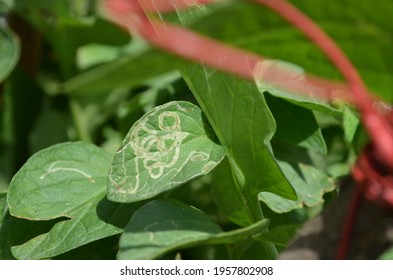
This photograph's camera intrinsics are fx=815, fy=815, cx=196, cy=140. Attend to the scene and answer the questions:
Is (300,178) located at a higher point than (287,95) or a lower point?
lower

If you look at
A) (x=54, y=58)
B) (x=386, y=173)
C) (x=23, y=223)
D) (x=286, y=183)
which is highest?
(x=386, y=173)

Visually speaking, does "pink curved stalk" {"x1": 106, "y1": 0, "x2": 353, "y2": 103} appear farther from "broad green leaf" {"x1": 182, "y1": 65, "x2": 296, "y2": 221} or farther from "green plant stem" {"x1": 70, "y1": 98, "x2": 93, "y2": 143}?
"green plant stem" {"x1": 70, "y1": 98, "x2": 93, "y2": 143}

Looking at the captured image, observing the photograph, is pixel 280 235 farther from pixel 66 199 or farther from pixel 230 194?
pixel 66 199

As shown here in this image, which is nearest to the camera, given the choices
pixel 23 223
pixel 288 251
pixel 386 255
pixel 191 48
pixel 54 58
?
pixel 191 48

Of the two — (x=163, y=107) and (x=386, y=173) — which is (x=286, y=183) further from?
(x=386, y=173)

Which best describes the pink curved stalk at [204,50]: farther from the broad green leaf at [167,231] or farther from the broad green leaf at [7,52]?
Result: the broad green leaf at [7,52]

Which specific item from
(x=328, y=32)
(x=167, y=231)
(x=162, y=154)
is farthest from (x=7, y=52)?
(x=328, y=32)

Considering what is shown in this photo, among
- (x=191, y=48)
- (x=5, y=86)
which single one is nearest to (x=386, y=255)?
(x=191, y=48)

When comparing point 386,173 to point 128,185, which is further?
point 128,185

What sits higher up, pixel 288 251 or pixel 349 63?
pixel 349 63
